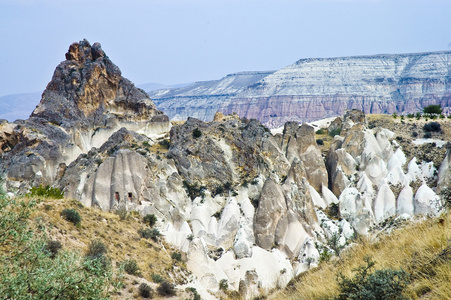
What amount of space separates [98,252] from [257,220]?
16.3 m

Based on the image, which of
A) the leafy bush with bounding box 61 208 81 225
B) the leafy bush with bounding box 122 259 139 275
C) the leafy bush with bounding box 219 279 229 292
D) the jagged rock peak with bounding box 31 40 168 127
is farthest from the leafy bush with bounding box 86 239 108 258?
the jagged rock peak with bounding box 31 40 168 127

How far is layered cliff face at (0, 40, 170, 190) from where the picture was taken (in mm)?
40500

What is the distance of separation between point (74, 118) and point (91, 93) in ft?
15.1

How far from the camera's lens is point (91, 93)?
180 feet

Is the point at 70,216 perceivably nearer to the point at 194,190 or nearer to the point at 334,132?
the point at 194,190

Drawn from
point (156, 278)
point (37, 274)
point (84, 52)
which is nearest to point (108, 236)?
point (156, 278)

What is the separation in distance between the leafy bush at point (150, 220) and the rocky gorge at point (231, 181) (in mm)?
727

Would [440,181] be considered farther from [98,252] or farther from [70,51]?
[70,51]

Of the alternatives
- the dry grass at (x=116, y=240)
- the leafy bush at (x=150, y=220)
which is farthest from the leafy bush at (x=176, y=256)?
the leafy bush at (x=150, y=220)

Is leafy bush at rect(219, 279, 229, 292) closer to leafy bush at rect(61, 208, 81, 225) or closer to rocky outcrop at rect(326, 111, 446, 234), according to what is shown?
leafy bush at rect(61, 208, 81, 225)

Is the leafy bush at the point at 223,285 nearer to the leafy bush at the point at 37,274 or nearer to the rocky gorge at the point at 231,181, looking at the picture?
the rocky gorge at the point at 231,181

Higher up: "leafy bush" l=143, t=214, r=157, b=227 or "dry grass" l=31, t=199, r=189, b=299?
"dry grass" l=31, t=199, r=189, b=299

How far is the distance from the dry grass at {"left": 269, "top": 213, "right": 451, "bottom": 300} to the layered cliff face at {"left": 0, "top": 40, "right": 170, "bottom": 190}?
110 feet

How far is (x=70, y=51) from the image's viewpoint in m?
57.2
